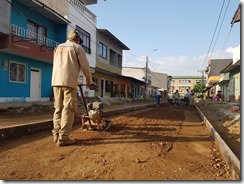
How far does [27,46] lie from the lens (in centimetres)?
1517

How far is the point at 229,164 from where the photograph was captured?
12.4 ft

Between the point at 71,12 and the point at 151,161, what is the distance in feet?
62.0

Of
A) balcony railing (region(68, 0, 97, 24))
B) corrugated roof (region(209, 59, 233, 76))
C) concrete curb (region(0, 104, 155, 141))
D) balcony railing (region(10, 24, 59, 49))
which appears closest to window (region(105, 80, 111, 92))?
balcony railing (region(68, 0, 97, 24))

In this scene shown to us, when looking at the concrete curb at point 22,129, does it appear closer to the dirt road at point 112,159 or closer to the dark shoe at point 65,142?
the dirt road at point 112,159

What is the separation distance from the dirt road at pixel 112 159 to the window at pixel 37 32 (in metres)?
12.1

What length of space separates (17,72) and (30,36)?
2.40 meters

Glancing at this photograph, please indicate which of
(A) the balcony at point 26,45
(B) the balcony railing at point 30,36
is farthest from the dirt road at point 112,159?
(B) the balcony railing at point 30,36

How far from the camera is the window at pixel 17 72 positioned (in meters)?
15.2

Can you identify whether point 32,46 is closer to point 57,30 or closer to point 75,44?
point 57,30

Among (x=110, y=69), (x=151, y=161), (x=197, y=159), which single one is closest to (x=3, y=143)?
(x=151, y=161)

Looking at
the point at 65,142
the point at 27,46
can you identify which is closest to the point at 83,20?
the point at 27,46

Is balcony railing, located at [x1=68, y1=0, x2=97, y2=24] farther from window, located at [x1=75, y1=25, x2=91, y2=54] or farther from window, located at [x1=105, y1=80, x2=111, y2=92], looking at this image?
window, located at [x1=105, y1=80, x2=111, y2=92]

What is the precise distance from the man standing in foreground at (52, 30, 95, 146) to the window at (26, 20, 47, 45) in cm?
1223

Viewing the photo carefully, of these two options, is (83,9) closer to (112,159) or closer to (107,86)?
(107,86)
